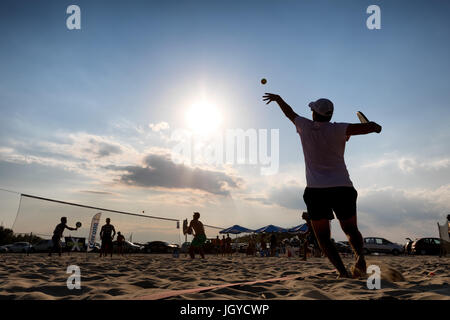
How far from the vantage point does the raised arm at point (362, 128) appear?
10.4 feet

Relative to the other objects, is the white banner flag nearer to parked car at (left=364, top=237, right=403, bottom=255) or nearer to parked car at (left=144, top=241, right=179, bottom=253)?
parked car at (left=144, top=241, right=179, bottom=253)

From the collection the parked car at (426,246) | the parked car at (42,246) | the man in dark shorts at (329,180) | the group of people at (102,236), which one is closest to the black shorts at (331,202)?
the man in dark shorts at (329,180)

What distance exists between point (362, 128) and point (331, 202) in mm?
805

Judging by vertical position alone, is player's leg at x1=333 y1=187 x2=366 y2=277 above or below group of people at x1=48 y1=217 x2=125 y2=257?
above

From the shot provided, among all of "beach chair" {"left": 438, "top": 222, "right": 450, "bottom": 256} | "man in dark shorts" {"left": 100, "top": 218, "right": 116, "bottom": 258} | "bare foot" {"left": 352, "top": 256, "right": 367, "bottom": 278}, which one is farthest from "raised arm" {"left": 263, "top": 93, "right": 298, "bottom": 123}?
"beach chair" {"left": 438, "top": 222, "right": 450, "bottom": 256}

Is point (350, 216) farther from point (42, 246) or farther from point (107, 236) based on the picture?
point (42, 246)

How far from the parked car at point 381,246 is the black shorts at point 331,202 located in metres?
26.1

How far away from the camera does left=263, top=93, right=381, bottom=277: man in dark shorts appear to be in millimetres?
3141

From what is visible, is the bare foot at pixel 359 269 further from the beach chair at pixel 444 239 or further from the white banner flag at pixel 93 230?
the beach chair at pixel 444 239

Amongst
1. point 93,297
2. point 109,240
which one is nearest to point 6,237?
point 109,240

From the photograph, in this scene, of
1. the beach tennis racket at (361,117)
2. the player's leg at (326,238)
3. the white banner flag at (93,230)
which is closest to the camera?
the player's leg at (326,238)

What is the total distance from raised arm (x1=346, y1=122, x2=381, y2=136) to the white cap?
0.84 feet
